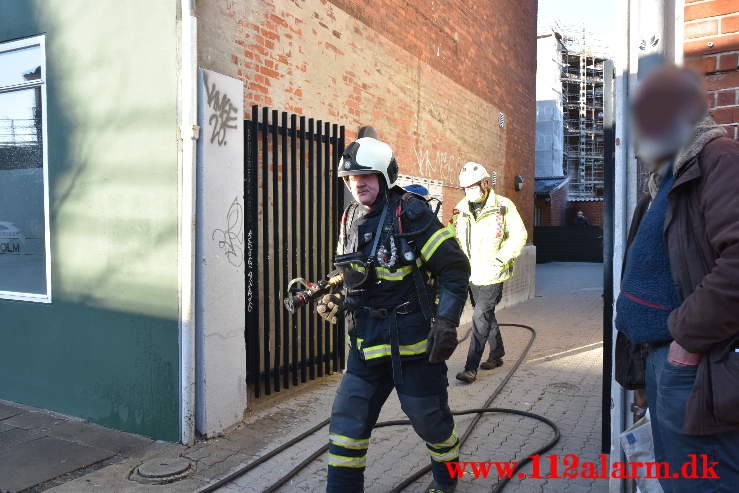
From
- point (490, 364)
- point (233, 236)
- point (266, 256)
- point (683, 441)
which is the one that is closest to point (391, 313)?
point (683, 441)

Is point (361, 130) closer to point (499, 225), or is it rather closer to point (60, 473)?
point (499, 225)

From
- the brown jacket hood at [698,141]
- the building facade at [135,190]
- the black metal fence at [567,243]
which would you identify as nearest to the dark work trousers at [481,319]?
the building facade at [135,190]

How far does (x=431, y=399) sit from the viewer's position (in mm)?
3227

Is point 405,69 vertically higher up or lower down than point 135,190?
higher up

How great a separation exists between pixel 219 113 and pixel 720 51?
3.29 meters

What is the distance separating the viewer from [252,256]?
5223 millimetres

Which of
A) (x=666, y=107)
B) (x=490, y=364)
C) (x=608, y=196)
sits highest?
(x=666, y=107)

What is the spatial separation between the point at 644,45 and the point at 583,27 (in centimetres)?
4914

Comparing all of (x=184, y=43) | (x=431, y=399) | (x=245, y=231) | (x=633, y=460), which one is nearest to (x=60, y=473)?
(x=245, y=231)

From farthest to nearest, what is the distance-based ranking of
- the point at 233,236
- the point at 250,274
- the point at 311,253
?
1. the point at 311,253
2. the point at 250,274
3. the point at 233,236

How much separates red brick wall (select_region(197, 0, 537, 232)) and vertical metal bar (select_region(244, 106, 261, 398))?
1.70ft

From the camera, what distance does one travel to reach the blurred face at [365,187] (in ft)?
11.0

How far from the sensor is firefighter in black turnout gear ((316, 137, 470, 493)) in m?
3.18

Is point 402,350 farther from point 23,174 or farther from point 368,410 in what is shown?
point 23,174
